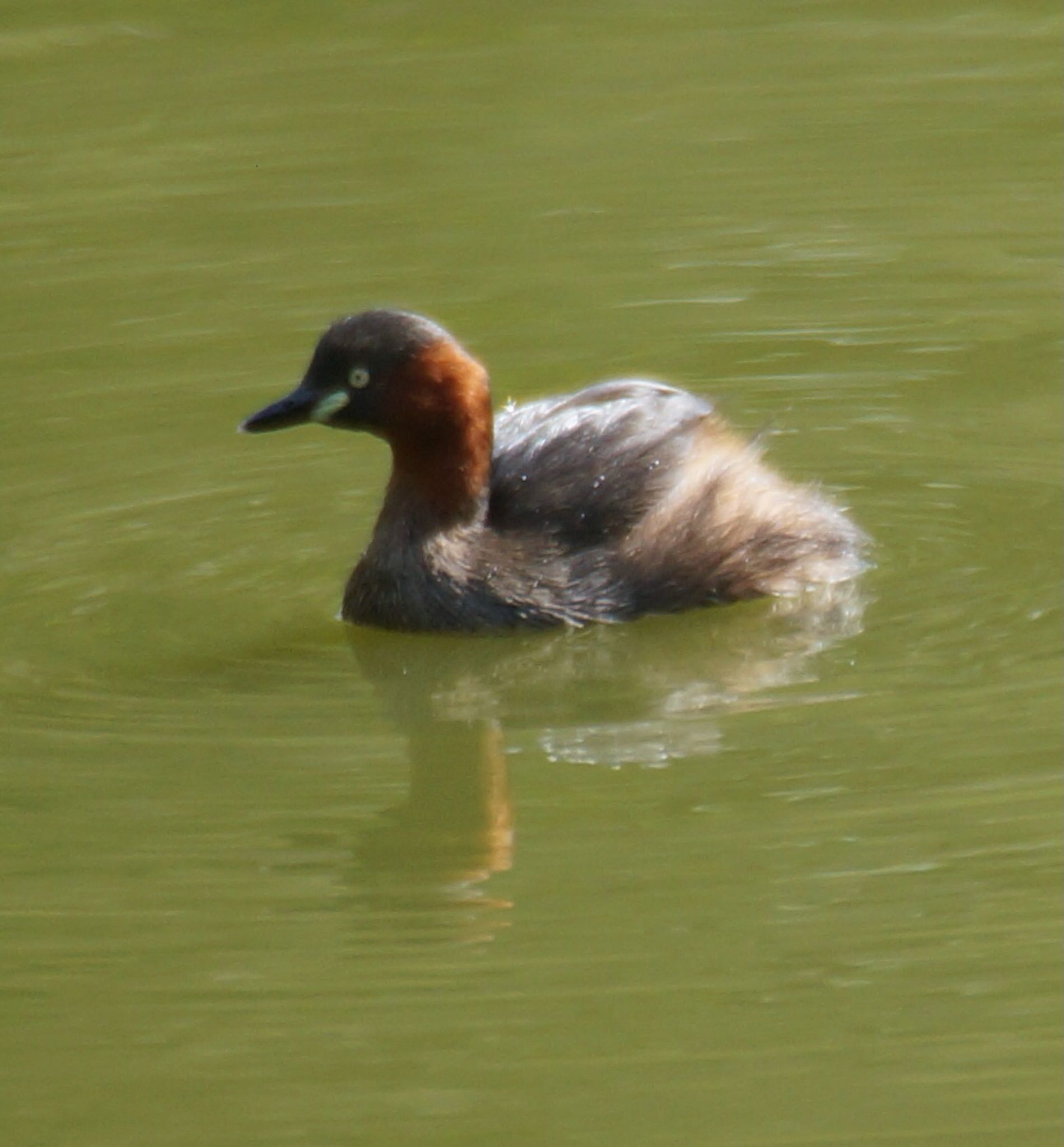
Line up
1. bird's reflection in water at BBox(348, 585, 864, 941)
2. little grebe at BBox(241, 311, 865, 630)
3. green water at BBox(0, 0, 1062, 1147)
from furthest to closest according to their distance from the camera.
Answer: little grebe at BBox(241, 311, 865, 630) → bird's reflection in water at BBox(348, 585, 864, 941) → green water at BBox(0, 0, 1062, 1147)

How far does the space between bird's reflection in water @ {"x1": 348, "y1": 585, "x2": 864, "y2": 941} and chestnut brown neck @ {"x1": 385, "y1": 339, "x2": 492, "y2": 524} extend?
0.38 meters

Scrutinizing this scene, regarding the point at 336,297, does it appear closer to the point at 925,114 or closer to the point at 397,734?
the point at 925,114

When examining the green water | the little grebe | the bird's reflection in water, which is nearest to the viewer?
the green water

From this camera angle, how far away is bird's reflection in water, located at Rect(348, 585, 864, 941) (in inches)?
215

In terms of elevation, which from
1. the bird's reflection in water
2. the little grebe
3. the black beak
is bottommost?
the bird's reflection in water

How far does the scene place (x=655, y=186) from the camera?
10625 mm

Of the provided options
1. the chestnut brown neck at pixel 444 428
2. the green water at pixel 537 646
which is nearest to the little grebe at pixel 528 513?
the chestnut brown neck at pixel 444 428

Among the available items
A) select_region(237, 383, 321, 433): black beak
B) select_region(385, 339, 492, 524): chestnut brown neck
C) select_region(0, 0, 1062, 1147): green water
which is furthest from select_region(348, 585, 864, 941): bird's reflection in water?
select_region(237, 383, 321, 433): black beak

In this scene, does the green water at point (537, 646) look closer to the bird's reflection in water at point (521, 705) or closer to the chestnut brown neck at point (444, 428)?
the bird's reflection in water at point (521, 705)

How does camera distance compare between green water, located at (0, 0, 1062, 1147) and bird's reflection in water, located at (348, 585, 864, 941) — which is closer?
green water, located at (0, 0, 1062, 1147)

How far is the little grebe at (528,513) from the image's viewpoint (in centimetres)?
691

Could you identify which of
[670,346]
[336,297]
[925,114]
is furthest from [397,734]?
[925,114]

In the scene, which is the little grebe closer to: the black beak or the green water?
the black beak

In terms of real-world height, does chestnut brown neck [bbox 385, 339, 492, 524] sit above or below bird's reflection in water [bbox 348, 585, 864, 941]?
above
